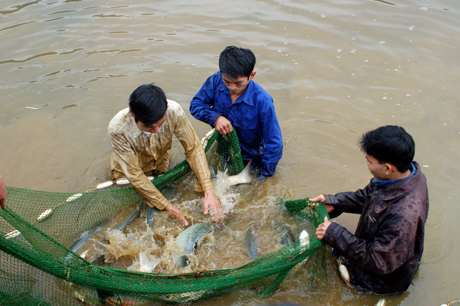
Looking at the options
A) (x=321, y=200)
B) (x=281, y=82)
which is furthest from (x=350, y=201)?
(x=281, y=82)

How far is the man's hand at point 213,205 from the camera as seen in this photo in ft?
12.8

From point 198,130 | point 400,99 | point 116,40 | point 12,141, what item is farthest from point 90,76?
point 400,99

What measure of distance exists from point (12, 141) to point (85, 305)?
3.53 metres

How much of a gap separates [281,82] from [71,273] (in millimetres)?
5044

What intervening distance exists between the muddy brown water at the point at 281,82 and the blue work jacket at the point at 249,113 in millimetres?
602

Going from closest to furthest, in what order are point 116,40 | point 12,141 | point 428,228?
1. point 428,228
2. point 12,141
3. point 116,40

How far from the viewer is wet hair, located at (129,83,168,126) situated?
3.12 m

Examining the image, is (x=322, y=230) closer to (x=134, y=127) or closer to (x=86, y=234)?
(x=134, y=127)

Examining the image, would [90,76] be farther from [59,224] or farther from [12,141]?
[59,224]

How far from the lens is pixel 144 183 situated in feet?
12.4

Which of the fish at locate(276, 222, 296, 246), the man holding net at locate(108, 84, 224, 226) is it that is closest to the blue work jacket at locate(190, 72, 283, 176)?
the man holding net at locate(108, 84, 224, 226)

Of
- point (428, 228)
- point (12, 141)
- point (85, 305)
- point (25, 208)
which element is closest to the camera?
point (85, 305)

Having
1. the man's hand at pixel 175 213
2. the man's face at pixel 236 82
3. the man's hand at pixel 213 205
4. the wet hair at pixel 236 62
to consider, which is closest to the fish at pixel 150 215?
the man's hand at pixel 175 213

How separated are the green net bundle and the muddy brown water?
1.80 ft
